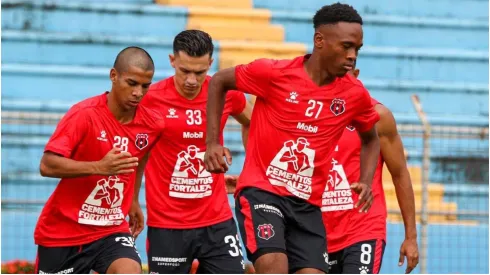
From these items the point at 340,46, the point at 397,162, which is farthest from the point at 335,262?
the point at 340,46

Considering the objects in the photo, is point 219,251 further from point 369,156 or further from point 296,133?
point 296,133

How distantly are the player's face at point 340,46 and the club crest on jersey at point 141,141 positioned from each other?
4.91ft

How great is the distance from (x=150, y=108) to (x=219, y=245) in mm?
1169

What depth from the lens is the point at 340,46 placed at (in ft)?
22.3

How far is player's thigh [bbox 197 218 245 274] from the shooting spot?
830 centimetres

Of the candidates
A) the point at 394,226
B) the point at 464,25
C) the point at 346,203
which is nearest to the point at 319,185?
the point at 346,203

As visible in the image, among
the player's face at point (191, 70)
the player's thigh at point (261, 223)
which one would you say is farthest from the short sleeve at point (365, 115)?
the player's face at point (191, 70)

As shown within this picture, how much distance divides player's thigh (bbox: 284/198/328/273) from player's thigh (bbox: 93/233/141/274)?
3.41 ft

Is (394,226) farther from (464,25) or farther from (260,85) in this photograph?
(260,85)

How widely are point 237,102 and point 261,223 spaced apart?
211 cm

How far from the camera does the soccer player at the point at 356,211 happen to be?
25.6ft

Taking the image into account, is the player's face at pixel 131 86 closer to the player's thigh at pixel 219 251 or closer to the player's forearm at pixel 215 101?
the player's forearm at pixel 215 101

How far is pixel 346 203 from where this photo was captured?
26.0ft

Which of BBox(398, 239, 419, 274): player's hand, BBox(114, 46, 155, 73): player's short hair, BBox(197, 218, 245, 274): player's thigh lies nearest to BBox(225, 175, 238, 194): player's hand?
BBox(197, 218, 245, 274): player's thigh
